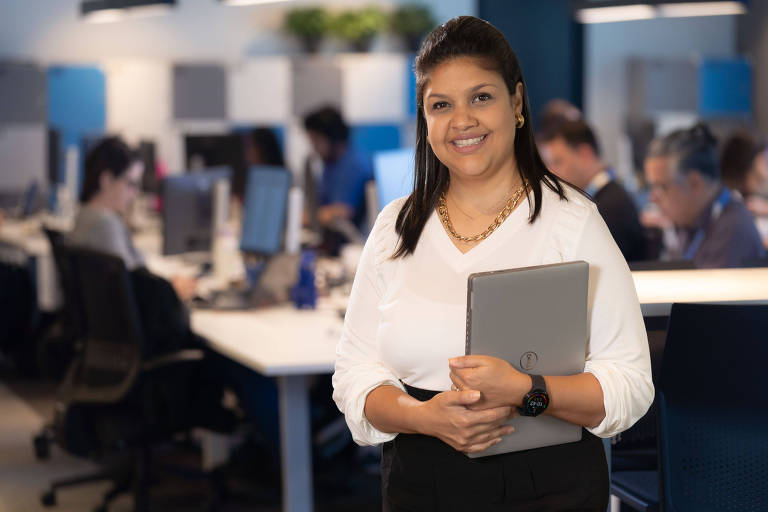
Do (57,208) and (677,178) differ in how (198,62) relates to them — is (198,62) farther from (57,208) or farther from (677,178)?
(677,178)

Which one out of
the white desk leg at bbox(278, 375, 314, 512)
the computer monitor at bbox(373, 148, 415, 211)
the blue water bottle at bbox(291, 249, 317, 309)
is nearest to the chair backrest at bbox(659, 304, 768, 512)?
the white desk leg at bbox(278, 375, 314, 512)

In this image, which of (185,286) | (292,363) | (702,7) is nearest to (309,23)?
(702,7)

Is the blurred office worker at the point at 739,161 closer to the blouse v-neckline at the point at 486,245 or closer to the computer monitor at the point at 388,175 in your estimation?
the computer monitor at the point at 388,175

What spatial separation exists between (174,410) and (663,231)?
332 centimetres

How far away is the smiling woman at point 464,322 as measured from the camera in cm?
150

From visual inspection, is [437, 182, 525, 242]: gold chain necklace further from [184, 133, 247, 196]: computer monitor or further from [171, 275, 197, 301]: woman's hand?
[184, 133, 247, 196]: computer monitor

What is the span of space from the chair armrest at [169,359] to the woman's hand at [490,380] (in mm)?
2108

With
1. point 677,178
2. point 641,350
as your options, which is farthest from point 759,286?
point 677,178

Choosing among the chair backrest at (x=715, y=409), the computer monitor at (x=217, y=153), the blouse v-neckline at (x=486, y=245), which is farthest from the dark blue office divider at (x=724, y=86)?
the blouse v-neckline at (x=486, y=245)

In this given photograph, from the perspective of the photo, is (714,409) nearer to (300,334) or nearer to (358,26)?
(300,334)

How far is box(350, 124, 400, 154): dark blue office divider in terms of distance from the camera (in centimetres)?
893

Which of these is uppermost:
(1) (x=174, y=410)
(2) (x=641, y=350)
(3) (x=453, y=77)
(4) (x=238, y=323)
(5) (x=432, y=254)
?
(3) (x=453, y=77)

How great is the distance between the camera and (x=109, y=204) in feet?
14.1

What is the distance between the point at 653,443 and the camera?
6.95 ft
